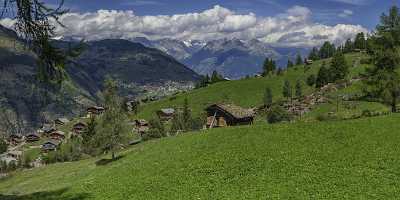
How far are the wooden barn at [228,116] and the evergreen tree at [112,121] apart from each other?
23017 millimetres

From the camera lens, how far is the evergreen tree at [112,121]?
238 feet

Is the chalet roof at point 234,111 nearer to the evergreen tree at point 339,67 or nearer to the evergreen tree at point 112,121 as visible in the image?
the evergreen tree at point 112,121

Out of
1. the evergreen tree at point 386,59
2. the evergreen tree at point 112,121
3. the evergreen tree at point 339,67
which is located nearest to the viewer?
the evergreen tree at point 386,59

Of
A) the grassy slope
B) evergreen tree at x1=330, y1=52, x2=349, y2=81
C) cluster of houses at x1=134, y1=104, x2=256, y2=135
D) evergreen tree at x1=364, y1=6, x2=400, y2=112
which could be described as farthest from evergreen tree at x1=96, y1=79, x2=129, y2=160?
evergreen tree at x1=330, y1=52, x2=349, y2=81

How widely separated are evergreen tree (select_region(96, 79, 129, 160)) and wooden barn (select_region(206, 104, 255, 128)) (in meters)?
23.0

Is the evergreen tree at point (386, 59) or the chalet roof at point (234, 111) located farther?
the chalet roof at point (234, 111)

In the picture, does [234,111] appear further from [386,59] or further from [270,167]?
[270,167]

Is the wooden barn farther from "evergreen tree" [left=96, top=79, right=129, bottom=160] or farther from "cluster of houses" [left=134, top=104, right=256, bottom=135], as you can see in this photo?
"evergreen tree" [left=96, top=79, right=129, bottom=160]

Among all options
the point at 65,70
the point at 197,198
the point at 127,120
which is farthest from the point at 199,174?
the point at 127,120

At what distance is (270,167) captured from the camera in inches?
1503

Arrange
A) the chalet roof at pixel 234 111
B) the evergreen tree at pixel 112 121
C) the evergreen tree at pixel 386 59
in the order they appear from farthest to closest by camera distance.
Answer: the chalet roof at pixel 234 111
the evergreen tree at pixel 112 121
the evergreen tree at pixel 386 59

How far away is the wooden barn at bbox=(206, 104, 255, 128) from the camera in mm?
89750

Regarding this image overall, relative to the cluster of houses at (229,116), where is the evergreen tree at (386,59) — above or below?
above

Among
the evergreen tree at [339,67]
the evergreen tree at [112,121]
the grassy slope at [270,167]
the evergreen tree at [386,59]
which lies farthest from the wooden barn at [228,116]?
the evergreen tree at [339,67]
